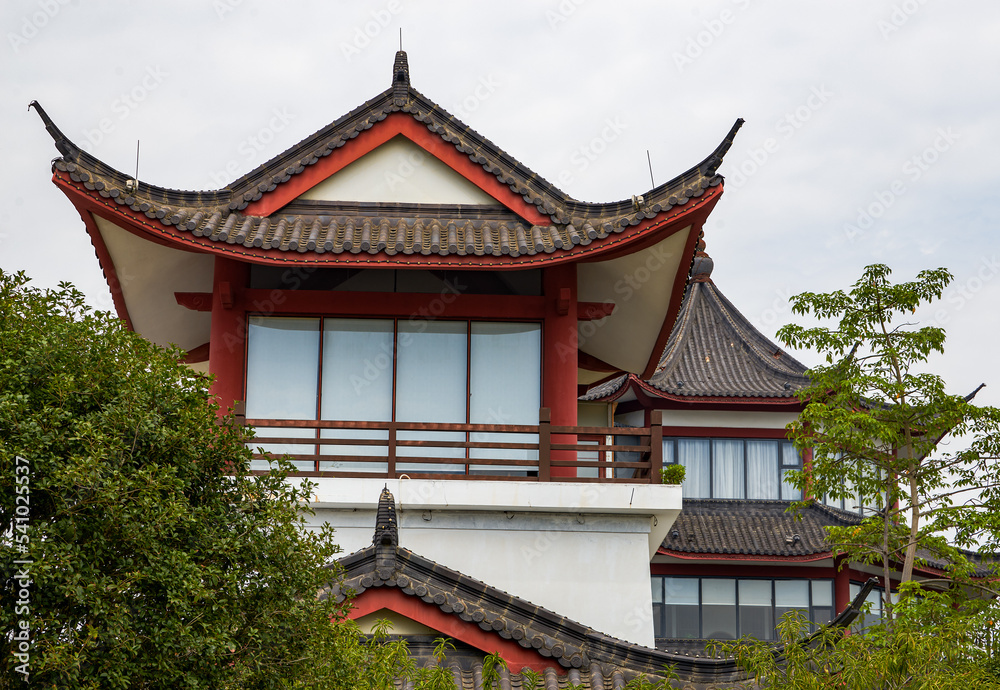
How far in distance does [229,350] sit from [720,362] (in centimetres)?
1653

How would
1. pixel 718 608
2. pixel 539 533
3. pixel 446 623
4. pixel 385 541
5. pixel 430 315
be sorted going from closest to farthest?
pixel 446 623 → pixel 385 541 → pixel 539 533 → pixel 430 315 → pixel 718 608

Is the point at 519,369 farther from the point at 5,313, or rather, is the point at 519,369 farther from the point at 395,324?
the point at 5,313

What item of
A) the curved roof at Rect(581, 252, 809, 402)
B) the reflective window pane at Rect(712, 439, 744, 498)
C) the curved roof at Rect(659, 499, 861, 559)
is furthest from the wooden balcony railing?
the reflective window pane at Rect(712, 439, 744, 498)

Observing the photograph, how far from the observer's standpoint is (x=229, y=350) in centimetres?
1222

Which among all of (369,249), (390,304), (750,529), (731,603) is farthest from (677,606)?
(369,249)

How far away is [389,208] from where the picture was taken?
12695mm

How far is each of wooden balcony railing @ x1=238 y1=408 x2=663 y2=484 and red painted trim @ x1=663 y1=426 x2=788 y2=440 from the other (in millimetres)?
13197

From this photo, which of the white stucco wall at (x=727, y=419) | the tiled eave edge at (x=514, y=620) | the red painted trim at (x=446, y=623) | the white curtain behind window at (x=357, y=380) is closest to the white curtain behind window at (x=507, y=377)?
the white curtain behind window at (x=357, y=380)

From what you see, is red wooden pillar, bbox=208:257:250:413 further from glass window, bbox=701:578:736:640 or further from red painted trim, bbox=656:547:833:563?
glass window, bbox=701:578:736:640

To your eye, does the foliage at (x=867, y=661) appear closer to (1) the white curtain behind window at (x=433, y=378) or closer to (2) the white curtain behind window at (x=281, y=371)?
(1) the white curtain behind window at (x=433, y=378)

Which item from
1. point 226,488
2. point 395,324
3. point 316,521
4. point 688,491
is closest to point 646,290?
point 395,324

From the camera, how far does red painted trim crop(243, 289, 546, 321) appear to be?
12.4 m

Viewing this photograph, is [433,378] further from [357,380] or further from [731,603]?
[731,603]

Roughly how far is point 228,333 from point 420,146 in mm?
3015
